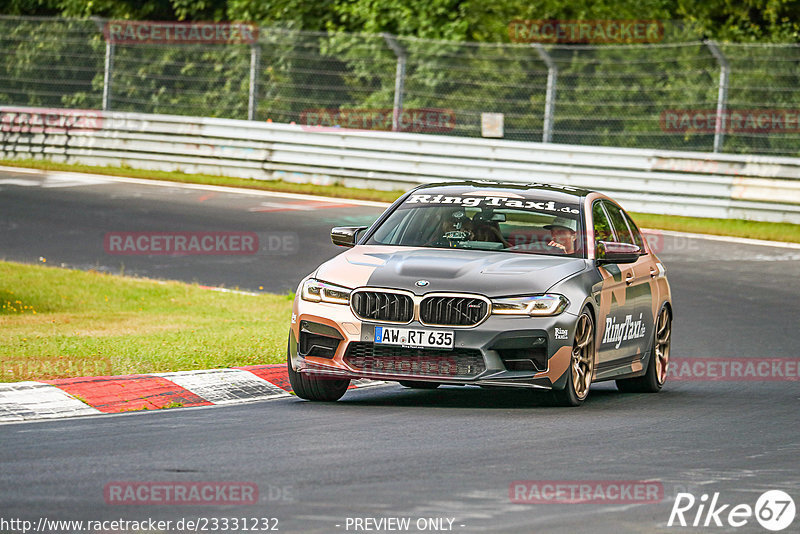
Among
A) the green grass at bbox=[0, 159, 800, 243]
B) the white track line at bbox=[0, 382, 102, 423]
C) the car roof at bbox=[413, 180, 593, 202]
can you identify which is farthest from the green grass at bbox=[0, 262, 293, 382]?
the green grass at bbox=[0, 159, 800, 243]

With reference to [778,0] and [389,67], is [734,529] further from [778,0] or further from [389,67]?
[778,0]

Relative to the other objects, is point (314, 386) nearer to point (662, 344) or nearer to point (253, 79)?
point (662, 344)

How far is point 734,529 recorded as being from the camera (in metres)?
6.32

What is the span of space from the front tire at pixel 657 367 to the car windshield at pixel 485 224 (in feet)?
4.69

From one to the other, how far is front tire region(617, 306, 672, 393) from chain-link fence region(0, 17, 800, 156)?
11.7m

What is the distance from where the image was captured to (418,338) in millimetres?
9391

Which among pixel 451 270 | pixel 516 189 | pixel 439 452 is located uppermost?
pixel 516 189

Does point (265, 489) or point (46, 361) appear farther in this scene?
point (46, 361)

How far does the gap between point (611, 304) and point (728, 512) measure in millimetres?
4002

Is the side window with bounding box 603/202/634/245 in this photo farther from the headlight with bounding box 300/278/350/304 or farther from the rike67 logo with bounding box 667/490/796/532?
the rike67 logo with bounding box 667/490/796/532

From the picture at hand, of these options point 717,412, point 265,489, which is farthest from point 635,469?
point 717,412

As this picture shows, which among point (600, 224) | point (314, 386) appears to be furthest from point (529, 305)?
point (600, 224)

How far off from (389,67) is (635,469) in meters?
19.5

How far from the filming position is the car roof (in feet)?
36.3
